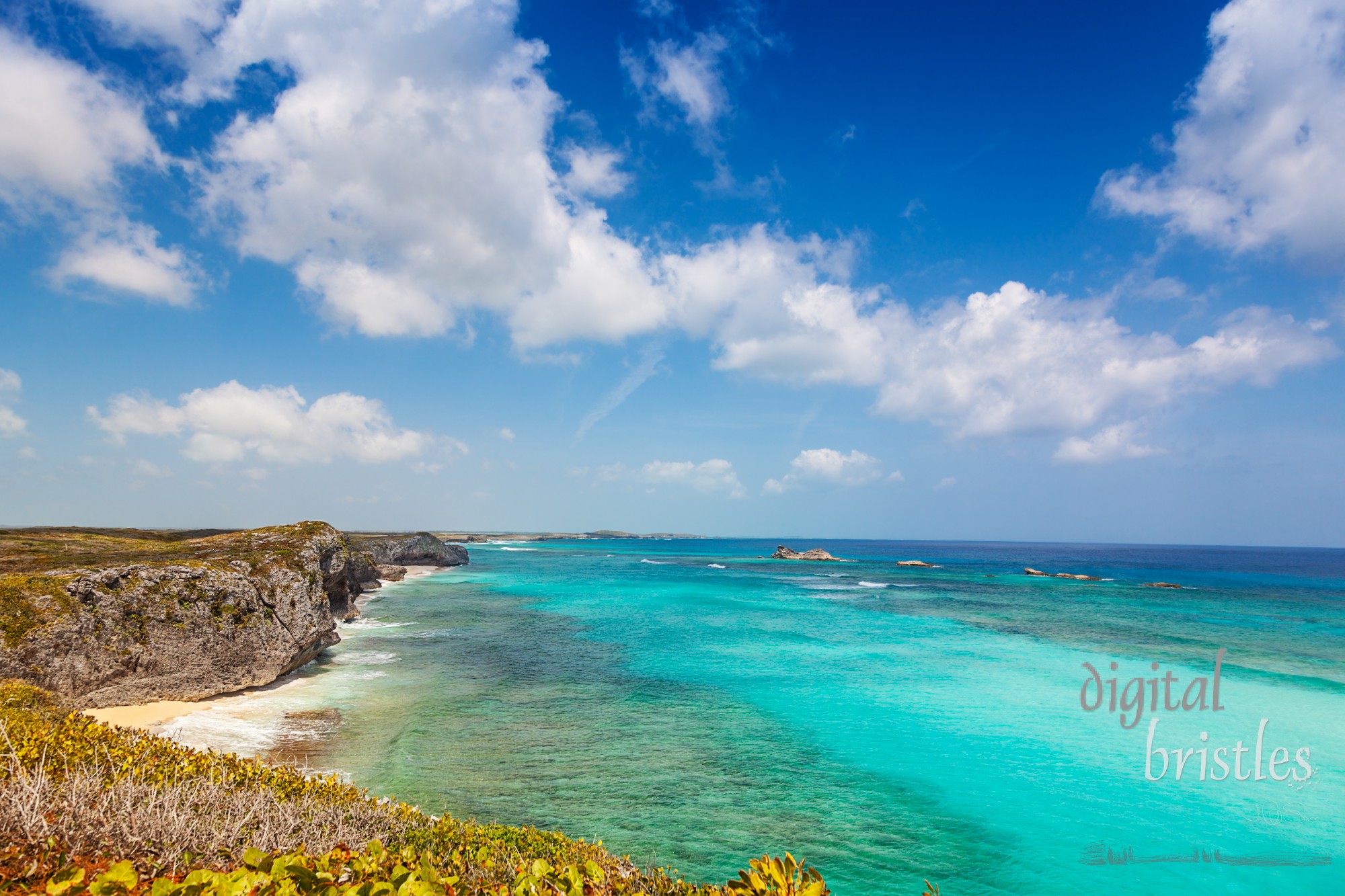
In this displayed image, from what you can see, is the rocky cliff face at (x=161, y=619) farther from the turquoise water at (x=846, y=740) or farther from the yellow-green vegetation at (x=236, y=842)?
the yellow-green vegetation at (x=236, y=842)

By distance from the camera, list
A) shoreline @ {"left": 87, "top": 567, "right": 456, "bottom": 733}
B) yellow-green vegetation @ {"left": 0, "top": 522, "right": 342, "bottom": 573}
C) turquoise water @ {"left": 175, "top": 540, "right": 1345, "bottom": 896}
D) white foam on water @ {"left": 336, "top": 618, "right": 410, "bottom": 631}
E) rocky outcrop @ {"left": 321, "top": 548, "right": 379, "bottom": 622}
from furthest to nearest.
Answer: white foam on water @ {"left": 336, "top": 618, "right": 410, "bottom": 631}, rocky outcrop @ {"left": 321, "top": 548, "right": 379, "bottom": 622}, yellow-green vegetation @ {"left": 0, "top": 522, "right": 342, "bottom": 573}, shoreline @ {"left": 87, "top": 567, "right": 456, "bottom": 733}, turquoise water @ {"left": 175, "top": 540, "right": 1345, "bottom": 896}

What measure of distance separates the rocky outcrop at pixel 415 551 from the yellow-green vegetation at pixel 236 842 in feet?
281

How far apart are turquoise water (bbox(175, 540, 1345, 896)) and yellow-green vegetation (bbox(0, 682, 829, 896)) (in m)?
4.40

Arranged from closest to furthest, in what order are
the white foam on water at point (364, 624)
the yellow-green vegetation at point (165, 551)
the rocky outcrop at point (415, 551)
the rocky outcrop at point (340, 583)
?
the yellow-green vegetation at point (165, 551) → the rocky outcrop at point (340, 583) → the white foam on water at point (364, 624) → the rocky outcrop at point (415, 551)

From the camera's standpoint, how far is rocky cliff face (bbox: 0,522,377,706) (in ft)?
49.1

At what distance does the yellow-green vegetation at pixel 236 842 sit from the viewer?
4.54 meters

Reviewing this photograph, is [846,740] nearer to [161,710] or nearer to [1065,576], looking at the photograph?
[161,710]

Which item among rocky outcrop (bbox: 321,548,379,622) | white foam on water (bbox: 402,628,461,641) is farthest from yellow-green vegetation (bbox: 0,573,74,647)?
white foam on water (bbox: 402,628,461,641)

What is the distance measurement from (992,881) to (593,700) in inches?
512

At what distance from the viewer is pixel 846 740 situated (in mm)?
17484

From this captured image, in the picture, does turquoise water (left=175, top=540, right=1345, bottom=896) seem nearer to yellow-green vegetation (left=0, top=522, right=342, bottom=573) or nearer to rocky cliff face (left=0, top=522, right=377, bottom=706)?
rocky cliff face (left=0, top=522, right=377, bottom=706)

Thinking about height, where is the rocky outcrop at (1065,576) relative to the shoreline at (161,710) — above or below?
below

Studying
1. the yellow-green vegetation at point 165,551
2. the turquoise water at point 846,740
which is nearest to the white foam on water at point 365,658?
the turquoise water at point 846,740

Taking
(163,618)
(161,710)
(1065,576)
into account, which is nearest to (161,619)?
(163,618)
